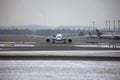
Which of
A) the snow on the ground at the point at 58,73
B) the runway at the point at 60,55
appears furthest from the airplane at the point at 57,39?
the snow on the ground at the point at 58,73

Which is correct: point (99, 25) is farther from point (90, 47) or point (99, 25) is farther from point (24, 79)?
point (24, 79)

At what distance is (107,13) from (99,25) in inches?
22.1

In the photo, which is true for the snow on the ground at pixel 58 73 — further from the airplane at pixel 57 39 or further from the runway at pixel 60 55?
the airplane at pixel 57 39

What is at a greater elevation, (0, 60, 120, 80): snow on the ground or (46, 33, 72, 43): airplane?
(46, 33, 72, 43): airplane

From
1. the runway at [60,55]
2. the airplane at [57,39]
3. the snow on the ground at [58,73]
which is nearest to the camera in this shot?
the snow on the ground at [58,73]

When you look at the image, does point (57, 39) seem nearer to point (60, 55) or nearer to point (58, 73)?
point (60, 55)

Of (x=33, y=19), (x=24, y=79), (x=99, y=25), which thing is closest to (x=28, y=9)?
(x=33, y=19)

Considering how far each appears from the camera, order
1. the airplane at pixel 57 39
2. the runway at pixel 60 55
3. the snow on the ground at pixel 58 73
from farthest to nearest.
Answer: the airplane at pixel 57 39, the runway at pixel 60 55, the snow on the ground at pixel 58 73

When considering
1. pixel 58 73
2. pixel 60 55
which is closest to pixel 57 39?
pixel 60 55

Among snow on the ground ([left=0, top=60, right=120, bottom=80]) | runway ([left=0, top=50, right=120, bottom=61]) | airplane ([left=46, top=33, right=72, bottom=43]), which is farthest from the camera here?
airplane ([left=46, top=33, right=72, bottom=43])

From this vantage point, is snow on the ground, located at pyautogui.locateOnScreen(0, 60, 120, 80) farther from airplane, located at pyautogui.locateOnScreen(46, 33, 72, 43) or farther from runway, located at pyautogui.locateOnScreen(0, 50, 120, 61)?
airplane, located at pyautogui.locateOnScreen(46, 33, 72, 43)

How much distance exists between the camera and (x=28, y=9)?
400 inches

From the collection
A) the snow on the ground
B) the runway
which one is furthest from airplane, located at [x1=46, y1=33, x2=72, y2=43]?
the snow on the ground

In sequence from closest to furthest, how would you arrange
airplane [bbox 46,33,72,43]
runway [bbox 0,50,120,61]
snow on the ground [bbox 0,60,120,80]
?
snow on the ground [bbox 0,60,120,80] → runway [bbox 0,50,120,61] → airplane [bbox 46,33,72,43]
